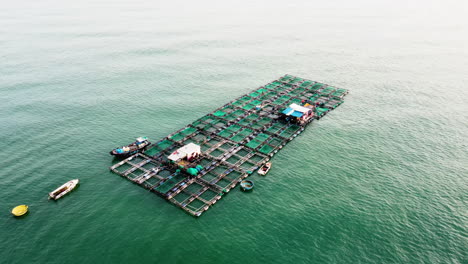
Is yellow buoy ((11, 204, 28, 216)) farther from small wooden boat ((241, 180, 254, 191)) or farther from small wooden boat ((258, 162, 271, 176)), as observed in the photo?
small wooden boat ((258, 162, 271, 176))

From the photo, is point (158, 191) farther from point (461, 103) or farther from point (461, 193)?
point (461, 103)

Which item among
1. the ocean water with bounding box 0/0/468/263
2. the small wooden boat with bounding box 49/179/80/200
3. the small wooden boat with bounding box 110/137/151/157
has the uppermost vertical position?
the small wooden boat with bounding box 110/137/151/157

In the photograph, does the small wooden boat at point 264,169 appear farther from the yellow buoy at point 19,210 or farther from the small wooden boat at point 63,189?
the yellow buoy at point 19,210

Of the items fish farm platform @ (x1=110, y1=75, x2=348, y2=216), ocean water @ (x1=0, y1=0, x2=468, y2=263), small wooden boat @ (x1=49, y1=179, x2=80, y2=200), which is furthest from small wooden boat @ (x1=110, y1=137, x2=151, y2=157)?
small wooden boat @ (x1=49, y1=179, x2=80, y2=200)

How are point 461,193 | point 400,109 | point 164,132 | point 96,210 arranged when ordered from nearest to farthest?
point 96,210, point 461,193, point 164,132, point 400,109

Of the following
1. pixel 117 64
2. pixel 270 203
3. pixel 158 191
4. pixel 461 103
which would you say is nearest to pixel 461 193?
pixel 270 203

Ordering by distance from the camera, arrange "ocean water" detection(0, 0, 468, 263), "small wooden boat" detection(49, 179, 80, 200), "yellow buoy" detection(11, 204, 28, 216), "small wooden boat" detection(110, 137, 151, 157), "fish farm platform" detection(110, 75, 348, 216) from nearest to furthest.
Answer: "ocean water" detection(0, 0, 468, 263), "yellow buoy" detection(11, 204, 28, 216), "small wooden boat" detection(49, 179, 80, 200), "fish farm platform" detection(110, 75, 348, 216), "small wooden boat" detection(110, 137, 151, 157)
